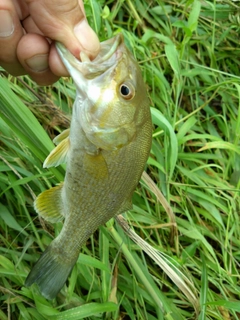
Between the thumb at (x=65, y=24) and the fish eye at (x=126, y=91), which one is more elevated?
the thumb at (x=65, y=24)

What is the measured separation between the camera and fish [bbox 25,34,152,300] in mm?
1535

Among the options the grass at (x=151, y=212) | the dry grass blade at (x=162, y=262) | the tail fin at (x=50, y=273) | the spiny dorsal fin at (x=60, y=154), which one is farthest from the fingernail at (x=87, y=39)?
the dry grass blade at (x=162, y=262)

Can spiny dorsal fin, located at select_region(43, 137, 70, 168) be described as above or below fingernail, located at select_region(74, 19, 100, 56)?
below

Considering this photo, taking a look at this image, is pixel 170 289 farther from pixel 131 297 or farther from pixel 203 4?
pixel 203 4

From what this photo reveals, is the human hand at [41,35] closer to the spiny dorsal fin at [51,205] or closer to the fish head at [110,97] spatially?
the fish head at [110,97]

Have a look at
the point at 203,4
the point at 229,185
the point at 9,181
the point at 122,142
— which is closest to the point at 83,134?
the point at 122,142

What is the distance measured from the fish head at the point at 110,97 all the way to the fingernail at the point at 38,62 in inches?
5.9

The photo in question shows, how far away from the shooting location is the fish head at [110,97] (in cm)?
152

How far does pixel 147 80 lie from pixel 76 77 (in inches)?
58.6

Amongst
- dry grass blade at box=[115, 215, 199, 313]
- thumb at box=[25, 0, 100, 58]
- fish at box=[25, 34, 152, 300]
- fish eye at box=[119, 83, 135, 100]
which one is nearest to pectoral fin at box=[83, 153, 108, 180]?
fish at box=[25, 34, 152, 300]

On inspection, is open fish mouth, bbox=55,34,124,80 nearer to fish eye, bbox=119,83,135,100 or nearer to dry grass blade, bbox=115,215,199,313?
fish eye, bbox=119,83,135,100

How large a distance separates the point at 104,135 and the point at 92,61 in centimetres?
23

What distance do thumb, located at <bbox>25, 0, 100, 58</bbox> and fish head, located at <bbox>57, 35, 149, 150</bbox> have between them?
39 millimetres

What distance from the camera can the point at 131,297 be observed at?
2.31 m
